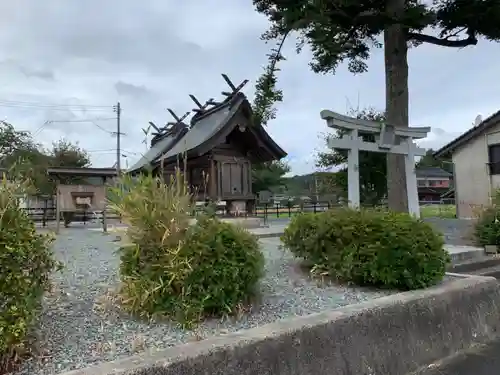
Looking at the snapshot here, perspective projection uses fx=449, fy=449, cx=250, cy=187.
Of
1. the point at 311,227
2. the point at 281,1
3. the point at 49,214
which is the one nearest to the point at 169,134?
the point at 49,214

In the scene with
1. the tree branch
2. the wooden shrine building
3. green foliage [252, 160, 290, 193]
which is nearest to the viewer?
the tree branch

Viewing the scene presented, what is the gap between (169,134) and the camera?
19688 mm

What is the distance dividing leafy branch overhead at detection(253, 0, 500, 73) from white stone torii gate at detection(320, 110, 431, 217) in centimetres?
177

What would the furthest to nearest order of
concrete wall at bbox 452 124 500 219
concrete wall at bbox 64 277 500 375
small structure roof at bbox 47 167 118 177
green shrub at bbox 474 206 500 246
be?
concrete wall at bbox 452 124 500 219
small structure roof at bbox 47 167 118 177
green shrub at bbox 474 206 500 246
concrete wall at bbox 64 277 500 375

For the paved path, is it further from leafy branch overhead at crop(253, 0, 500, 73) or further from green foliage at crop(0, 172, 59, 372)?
leafy branch overhead at crop(253, 0, 500, 73)

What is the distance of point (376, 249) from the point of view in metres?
4.23

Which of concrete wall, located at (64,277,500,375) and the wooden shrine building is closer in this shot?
concrete wall, located at (64,277,500,375)

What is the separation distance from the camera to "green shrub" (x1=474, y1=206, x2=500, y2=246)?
730cm

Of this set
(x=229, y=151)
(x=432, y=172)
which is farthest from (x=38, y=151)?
(x=432, y=172)

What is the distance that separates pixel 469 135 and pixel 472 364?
61.5 feet

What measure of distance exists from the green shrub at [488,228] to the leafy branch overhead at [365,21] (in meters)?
3.45

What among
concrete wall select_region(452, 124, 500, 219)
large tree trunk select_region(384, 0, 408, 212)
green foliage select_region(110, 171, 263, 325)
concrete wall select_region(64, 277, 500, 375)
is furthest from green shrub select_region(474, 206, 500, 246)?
concrete wall select_region(452, 124, 500, 219)

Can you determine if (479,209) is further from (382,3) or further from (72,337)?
(72,337)

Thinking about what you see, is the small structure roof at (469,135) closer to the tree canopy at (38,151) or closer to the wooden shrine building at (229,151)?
the wooden shrine building at (229,151)
